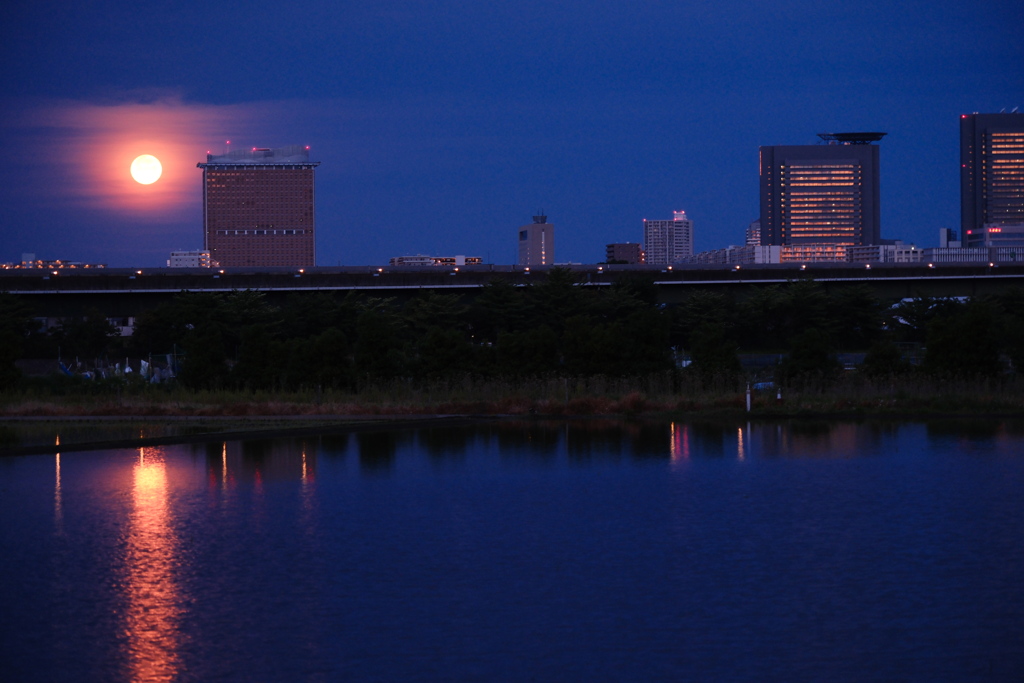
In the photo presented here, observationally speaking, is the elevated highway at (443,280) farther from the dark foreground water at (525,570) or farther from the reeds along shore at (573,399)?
the dark foreground water at (525,570)

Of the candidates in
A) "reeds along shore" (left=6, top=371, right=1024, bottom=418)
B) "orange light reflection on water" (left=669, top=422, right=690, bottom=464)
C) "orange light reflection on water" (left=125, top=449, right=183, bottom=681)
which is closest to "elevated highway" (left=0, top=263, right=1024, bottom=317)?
"reeds along shore" (left=6, top=371, right=1024, bottom=418)

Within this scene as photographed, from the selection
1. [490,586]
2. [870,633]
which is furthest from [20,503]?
[870,633]

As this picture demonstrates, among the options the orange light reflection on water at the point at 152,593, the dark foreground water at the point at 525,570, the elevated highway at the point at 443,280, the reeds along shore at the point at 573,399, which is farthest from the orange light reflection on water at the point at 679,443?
the elevated highway at the point at 443,280

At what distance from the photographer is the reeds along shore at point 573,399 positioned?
27.6 meters

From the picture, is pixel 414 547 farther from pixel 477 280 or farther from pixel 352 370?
pixel 477 280

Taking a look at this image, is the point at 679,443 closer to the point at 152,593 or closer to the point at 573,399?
the point at 573,399

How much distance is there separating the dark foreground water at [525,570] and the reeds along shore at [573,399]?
887 cm

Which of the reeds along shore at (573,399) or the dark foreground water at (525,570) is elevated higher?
the reeds along shore at (573,399)

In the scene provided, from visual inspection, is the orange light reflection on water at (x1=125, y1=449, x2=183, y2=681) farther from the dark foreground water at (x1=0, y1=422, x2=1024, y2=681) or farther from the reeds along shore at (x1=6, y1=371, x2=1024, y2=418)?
the reeds along shore at (x1=6, y1=371, x2=1024, y2=418)

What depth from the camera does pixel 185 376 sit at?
34656 mm

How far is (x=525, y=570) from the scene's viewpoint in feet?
35.9

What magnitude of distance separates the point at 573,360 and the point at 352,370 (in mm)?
7212

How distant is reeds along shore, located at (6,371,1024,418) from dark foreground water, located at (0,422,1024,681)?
29.1 ft

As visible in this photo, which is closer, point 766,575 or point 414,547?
point 766,575
